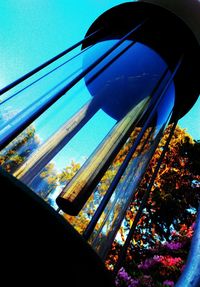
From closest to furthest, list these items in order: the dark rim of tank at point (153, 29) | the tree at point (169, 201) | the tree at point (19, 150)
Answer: the tree at point (19, 150)
the dark rim of tank at point (153, 29)
the tree at point (169, 201)

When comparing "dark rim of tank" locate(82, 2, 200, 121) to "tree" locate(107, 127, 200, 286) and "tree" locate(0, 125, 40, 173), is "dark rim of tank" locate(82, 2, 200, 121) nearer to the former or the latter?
"tree" locate(0, 125, 40, 173)

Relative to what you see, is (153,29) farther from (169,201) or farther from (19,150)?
(169,201)

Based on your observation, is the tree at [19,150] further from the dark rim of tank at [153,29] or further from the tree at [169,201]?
the tree at [169,201]

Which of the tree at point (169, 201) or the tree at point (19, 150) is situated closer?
the tree at point (19, 150)

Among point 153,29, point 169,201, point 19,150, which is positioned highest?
point 169,201

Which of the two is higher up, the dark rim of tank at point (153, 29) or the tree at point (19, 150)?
the dark rim of tank at point (153, 29)

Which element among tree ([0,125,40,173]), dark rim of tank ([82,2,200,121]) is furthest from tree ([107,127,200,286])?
tree ([0,125,40,173])

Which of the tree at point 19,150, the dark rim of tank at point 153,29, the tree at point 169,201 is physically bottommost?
the tree at point 19,150

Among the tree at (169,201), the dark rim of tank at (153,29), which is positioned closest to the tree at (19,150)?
the dark rim of tank at (153,29)

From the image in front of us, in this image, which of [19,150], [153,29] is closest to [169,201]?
[153,29]

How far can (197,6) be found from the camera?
3.16 meters

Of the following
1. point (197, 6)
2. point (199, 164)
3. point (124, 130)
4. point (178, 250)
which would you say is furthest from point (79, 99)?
point (199, 164)

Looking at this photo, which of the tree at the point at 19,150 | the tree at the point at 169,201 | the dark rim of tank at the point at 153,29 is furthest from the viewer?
the tree at the point at 169,201

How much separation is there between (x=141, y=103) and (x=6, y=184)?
6.80 feet
